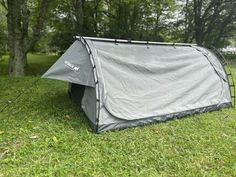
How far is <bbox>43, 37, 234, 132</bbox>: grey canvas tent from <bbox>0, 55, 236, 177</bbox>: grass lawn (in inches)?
8.5

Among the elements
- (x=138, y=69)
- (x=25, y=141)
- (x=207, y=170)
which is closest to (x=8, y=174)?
(x=25, y=141)

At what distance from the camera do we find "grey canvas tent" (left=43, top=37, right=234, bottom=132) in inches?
154

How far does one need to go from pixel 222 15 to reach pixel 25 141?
672 inches

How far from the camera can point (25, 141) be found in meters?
3.49

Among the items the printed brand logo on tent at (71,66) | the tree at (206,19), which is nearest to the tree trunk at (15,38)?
the printed brand logo on tent at (71,66)

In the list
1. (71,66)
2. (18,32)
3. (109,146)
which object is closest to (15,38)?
(18,32)

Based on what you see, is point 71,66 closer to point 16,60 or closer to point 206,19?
point 16,60

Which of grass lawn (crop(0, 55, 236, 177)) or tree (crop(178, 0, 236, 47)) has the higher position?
tree (crop(178, 0, 236, 47))

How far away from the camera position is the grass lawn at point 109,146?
2936 mm

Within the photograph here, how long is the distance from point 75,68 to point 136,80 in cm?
100

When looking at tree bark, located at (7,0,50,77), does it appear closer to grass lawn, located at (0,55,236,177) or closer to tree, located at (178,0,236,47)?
grass lawn, located at (0,55,236,177)

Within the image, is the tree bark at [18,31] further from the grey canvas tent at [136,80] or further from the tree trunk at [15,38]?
the grey canvas tent at [136,80]

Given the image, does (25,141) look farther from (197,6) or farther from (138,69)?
(197,6)

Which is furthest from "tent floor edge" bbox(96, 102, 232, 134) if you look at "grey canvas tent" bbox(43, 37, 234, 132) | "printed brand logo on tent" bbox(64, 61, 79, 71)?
"printed brand logo on tent" bbox(64, 61, 79, 71)
